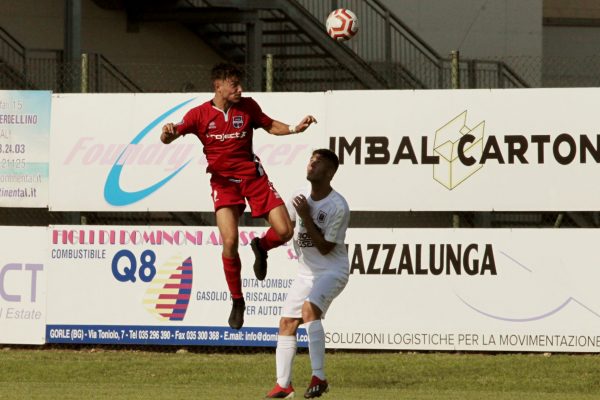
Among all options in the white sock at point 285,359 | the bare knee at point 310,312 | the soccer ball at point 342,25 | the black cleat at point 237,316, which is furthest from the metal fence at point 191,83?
the white sock at point 285,359

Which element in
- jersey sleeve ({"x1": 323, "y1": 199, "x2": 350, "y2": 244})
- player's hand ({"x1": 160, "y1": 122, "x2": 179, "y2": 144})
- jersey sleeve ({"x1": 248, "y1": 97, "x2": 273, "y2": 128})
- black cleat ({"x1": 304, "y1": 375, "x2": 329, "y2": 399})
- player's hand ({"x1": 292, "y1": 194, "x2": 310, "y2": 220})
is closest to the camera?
black cleat ({"x1": 304, "y1": 375, "x2": 329, "y2": 399})

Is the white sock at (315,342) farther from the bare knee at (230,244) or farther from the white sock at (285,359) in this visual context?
the bare knee at (230,244)

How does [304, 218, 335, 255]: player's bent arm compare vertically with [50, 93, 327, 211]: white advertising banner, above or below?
below

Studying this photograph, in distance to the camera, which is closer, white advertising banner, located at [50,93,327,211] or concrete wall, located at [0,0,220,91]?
white advertising banner, located at [50,93,327,211]

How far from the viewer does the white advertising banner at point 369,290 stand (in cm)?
1634

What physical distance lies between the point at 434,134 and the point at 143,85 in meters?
8.85

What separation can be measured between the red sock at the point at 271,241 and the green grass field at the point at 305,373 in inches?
55.8

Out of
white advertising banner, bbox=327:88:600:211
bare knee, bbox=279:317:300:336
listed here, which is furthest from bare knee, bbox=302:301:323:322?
white advertising banner, bbox=327:88:600:211

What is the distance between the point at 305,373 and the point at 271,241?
11.4ft

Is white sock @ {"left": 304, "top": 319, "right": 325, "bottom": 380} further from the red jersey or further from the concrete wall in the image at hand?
the concrete wall

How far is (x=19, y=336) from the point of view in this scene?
17.2m

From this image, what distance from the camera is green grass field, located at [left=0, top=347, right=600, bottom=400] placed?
13.4m

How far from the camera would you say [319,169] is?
11.7 m

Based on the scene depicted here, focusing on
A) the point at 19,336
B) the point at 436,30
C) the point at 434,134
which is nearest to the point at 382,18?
the point at 436,30
